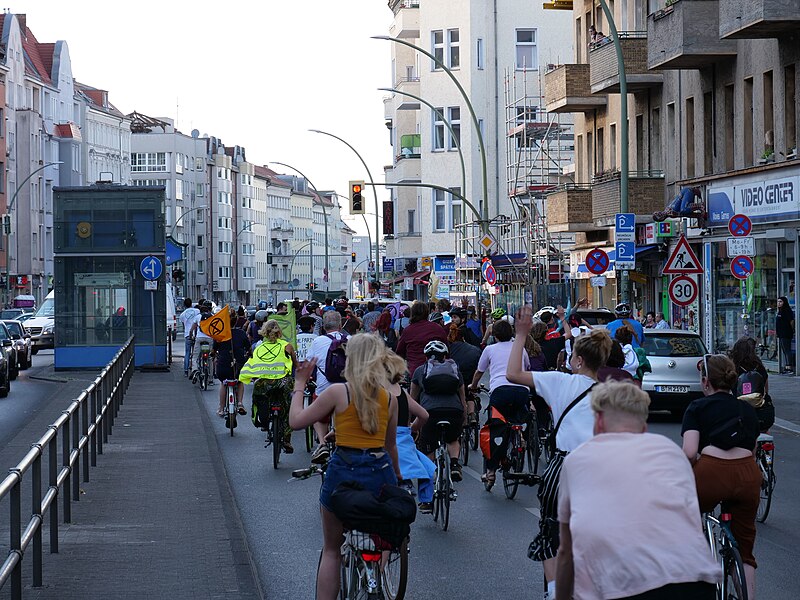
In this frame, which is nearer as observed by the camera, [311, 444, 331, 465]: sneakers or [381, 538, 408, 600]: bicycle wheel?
[381, 538, 408, 600]: bicycle wheel

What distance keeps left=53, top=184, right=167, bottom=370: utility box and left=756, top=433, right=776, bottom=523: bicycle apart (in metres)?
25.0

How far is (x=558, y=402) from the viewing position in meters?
8.02

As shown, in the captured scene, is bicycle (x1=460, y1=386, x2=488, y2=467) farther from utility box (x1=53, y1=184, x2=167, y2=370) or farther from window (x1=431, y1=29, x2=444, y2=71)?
window (x1=431, y1=29, x2=444, y2=71)

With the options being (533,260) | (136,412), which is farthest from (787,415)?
(533,260)

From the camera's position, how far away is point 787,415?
74.9 ft

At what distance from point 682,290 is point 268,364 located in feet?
34.9

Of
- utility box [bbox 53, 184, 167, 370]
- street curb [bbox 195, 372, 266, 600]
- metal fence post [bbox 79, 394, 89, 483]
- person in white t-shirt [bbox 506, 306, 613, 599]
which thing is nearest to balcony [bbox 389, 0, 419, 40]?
utility box [bbox 53, 184, 167, 370]

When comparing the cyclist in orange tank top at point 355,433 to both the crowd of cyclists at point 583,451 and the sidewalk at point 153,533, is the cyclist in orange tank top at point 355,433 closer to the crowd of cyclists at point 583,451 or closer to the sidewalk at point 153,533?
the crowd of cyclists at point 583,451

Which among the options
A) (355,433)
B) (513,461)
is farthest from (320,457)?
(513,461)

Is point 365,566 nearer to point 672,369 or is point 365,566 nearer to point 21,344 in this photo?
point 672,369

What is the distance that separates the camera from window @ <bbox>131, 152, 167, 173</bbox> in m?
158

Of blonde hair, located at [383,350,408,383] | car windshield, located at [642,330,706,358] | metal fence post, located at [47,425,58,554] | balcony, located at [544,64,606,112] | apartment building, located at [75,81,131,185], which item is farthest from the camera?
apartment building, located at [75,81,131,185]

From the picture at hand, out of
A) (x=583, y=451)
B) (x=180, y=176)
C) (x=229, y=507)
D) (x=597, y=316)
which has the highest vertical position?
(x=180, y=176)

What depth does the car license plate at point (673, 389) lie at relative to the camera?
22984 mm
